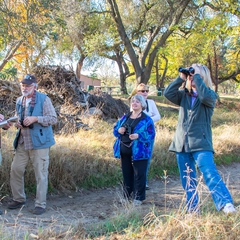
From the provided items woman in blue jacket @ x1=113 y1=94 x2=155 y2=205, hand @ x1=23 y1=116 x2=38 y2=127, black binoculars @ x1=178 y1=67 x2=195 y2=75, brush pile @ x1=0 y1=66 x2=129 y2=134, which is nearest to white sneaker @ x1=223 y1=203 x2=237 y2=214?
woman in blue jacket @ x1=113 y1=94 x2=155 y2=205

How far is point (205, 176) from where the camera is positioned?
4.26m

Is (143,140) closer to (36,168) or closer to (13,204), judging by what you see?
(36,168)

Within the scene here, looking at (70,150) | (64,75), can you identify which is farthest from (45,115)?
(64,75)

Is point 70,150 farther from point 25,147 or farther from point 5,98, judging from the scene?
point 5,98

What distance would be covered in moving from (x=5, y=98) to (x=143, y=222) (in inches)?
322

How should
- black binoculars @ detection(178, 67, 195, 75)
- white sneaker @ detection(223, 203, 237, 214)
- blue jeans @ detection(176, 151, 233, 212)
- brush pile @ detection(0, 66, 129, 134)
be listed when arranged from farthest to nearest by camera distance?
brush pile @ detection(0, 66, 129, 134) → black binoculars @ detection(178, 67, 195, 75) → blue jeans @ detection(176, 151, 233, 212) → white sneaker @ detection(223, 203, 237, 214)

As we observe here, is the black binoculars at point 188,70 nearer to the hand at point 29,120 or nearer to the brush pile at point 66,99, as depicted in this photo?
the hand at point 29,120

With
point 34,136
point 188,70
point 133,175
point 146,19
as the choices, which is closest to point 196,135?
point 188,70

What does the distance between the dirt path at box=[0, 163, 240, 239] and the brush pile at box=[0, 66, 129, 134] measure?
3267mm

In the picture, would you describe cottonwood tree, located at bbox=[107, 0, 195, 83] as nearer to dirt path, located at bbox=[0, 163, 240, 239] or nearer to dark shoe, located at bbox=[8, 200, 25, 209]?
dirt path, located at bbox=[0, 163, 240, 239]

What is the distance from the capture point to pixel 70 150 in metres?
6.84

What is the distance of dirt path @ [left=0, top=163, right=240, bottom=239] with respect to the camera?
170 inches

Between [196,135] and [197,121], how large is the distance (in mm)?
184

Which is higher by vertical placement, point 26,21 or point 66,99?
point 26,21
